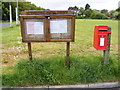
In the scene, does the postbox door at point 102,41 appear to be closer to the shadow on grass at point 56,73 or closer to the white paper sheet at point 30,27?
the shadow on grass at point 56,73

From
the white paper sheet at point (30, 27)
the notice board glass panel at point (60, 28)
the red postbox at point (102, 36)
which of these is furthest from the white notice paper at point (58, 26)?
the red postbox at point (102, 36)

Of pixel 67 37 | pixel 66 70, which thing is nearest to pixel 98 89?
pixel 66 70

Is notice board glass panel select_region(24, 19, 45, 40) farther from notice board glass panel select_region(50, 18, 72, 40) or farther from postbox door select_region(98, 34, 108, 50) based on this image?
postbox door select_region(98, 34, 108, 50)

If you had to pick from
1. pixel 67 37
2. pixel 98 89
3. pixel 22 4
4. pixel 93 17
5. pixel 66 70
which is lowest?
pixel 98 89

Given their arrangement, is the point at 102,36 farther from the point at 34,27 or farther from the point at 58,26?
the point at 34,27

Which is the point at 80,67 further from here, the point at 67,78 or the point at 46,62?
the point at 46,62

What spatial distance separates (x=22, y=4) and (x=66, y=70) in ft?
115

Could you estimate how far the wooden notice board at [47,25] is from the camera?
3.26 m

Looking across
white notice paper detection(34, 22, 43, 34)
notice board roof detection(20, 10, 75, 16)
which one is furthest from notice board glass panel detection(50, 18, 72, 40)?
white notice paper detection(34, 22, 43, 34)

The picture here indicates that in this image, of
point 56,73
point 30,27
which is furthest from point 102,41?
point 30,27

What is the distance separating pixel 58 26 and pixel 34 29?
573 mm

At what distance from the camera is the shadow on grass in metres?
3.20

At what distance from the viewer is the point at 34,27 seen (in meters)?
3.36

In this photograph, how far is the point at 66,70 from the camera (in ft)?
11.4
